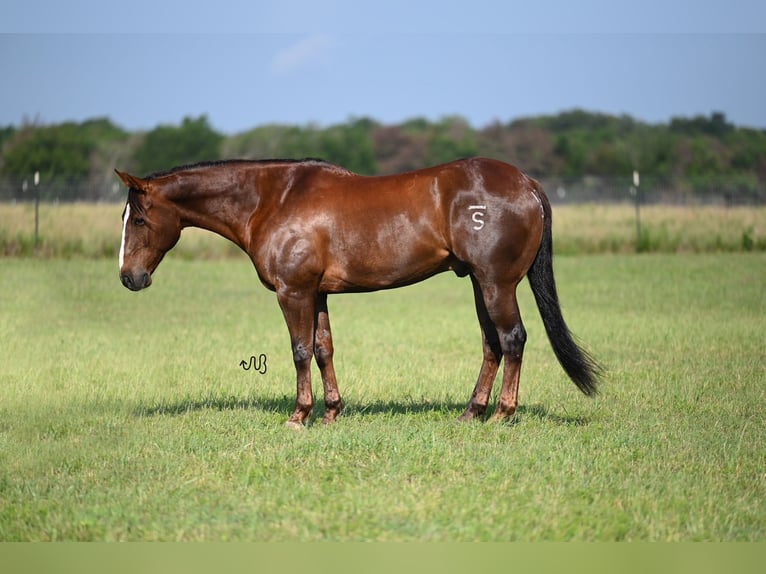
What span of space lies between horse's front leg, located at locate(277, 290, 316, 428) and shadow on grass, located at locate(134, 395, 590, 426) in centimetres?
50

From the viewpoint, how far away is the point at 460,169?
7742 millimetres

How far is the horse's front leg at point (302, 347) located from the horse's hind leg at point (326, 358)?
0.12 metres

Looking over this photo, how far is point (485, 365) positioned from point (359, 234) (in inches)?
59.7

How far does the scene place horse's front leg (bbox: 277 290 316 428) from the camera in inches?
305

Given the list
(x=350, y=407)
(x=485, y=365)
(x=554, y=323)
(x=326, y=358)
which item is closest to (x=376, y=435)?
(x=326, y=358)

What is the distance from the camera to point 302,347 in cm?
782

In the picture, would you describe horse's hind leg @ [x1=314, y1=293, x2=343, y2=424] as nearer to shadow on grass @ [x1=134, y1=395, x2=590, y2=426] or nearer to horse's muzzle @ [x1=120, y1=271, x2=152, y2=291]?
shadow on grass @ [x1=134, y1=395, x2=590, y2=426]

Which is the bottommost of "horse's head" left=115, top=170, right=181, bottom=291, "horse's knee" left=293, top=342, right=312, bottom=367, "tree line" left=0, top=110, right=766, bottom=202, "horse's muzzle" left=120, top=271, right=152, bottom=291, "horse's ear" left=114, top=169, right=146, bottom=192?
"horse's knee" left=293, top=342, right=312, bottom=367

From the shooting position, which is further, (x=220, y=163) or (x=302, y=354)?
(x=220, y=163)

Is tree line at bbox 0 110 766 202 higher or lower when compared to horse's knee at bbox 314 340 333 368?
higher

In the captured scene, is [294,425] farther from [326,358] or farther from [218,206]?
[218,206]

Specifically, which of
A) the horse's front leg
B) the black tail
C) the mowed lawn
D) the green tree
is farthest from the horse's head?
the green tree

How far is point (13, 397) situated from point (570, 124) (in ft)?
295

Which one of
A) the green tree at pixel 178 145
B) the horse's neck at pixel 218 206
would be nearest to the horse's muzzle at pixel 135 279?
the horse's neck at pixel 218 206
